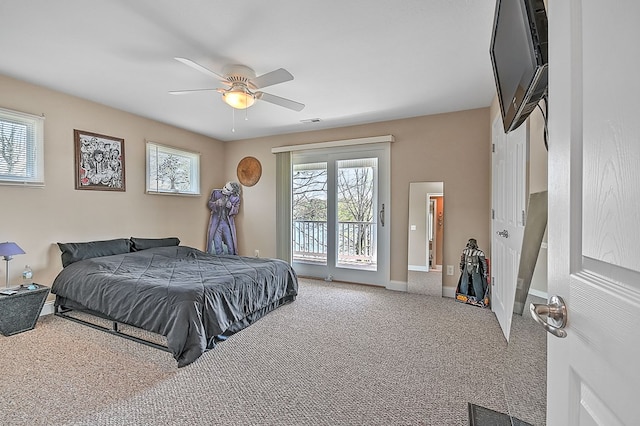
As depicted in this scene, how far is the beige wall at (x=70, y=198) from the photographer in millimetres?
2947

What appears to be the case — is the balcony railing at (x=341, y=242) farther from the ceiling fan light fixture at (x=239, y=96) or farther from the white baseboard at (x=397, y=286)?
the ceiling fan light fixture at (x=239, y=96)

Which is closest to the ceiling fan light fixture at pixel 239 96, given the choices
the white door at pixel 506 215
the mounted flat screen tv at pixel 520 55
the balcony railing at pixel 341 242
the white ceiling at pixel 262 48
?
the white ceiling at pixel 262 48

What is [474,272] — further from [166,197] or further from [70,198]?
[70,198]

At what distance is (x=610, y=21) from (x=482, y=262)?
3430 mm

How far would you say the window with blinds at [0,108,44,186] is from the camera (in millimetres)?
2846

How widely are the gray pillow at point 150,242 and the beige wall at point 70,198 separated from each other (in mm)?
193

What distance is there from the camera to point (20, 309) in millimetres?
2629

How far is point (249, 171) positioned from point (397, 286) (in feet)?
10.5

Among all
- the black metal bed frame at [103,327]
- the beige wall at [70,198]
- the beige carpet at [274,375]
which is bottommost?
the beige carpet at [274,375]

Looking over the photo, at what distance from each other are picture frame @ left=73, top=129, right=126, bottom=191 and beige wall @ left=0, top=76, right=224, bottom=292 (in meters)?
0.06

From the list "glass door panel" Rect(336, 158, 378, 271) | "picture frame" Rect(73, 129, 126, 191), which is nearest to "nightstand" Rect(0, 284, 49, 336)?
"picture frame" Rect(73, 129, 126, 191)

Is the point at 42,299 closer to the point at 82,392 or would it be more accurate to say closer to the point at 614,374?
the point at 82,392

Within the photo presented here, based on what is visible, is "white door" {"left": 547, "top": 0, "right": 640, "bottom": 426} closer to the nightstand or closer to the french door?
the french door

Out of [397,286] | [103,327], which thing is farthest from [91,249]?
[397,286]
